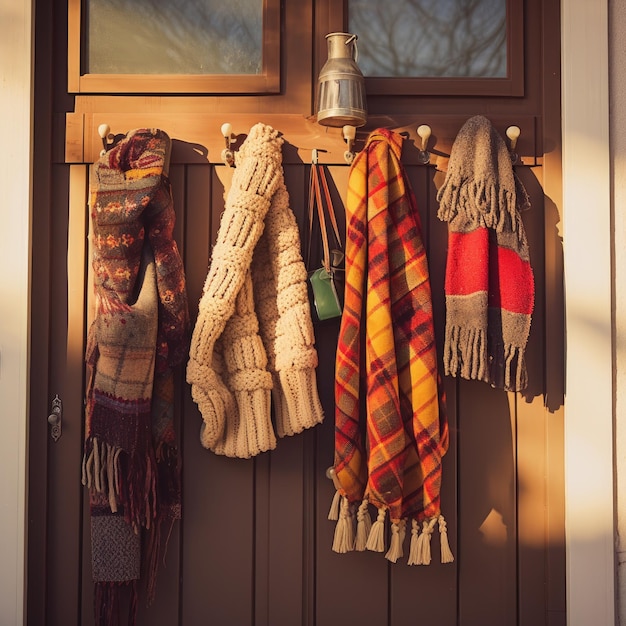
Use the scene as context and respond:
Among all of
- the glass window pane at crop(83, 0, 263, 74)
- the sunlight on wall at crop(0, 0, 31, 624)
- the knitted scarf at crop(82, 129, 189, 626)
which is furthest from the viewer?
the glass window pane at crop(83, 0, 263, 74)

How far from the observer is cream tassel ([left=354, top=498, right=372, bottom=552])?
78.2 inches

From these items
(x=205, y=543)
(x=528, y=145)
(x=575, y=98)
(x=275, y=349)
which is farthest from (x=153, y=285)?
(x=575, y=98)

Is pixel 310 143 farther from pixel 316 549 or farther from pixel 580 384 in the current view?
pixel 316 549

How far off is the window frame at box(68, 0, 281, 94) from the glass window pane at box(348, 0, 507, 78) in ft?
0.72

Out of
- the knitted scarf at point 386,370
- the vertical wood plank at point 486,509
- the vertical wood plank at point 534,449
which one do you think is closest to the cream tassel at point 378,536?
the knitted scarf at point 386,370

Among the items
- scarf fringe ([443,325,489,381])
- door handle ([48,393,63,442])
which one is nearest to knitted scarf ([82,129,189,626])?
door handle ([48,393,63,442])

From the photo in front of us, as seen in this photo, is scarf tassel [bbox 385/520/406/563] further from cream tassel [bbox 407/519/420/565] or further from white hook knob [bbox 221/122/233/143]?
white hook knob [bbox 221/122/233/143]

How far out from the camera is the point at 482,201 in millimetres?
1982

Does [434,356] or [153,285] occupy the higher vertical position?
[153,285]

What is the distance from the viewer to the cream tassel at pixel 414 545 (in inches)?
78.0

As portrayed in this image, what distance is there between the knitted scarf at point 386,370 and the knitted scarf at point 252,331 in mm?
114

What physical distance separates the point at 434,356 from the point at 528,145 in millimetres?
613

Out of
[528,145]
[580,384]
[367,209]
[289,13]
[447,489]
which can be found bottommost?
[447,489]

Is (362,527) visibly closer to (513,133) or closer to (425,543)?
(425,543)
